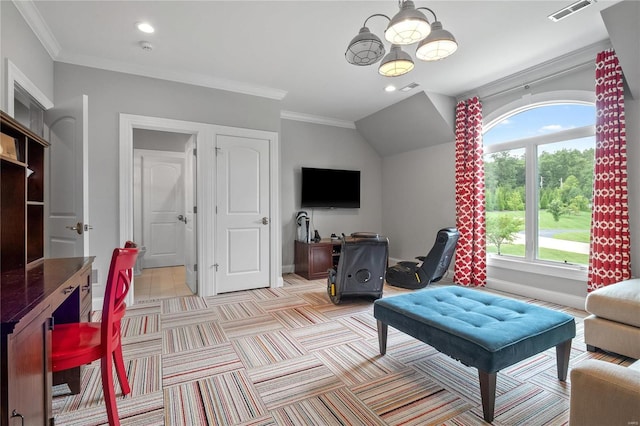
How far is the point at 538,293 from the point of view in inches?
146

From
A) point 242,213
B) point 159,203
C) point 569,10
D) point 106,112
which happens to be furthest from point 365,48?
point 159,203

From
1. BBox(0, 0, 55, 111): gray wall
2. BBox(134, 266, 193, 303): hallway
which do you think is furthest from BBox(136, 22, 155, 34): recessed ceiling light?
BBox(134, 266, 193, 303): hallway

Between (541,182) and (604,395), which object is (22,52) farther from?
(541,182)

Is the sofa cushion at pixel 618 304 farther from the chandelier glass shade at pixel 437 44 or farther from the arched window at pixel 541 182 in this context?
the chandelier glass shade at pixel 437 44

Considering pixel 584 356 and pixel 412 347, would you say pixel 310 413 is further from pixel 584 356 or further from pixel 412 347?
pixel 584 356

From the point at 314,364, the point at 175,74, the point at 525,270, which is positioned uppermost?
the point at 175,74

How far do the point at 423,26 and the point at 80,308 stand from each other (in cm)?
270

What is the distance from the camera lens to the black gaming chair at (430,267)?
13.1 feet

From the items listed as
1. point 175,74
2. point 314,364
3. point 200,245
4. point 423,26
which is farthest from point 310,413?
point 175,74

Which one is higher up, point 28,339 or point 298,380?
point 28,339

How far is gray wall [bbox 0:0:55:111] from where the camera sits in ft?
7.23

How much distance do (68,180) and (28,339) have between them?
217cm

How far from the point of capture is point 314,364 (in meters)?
2.26

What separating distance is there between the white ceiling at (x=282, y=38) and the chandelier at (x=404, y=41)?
488 millimetres
